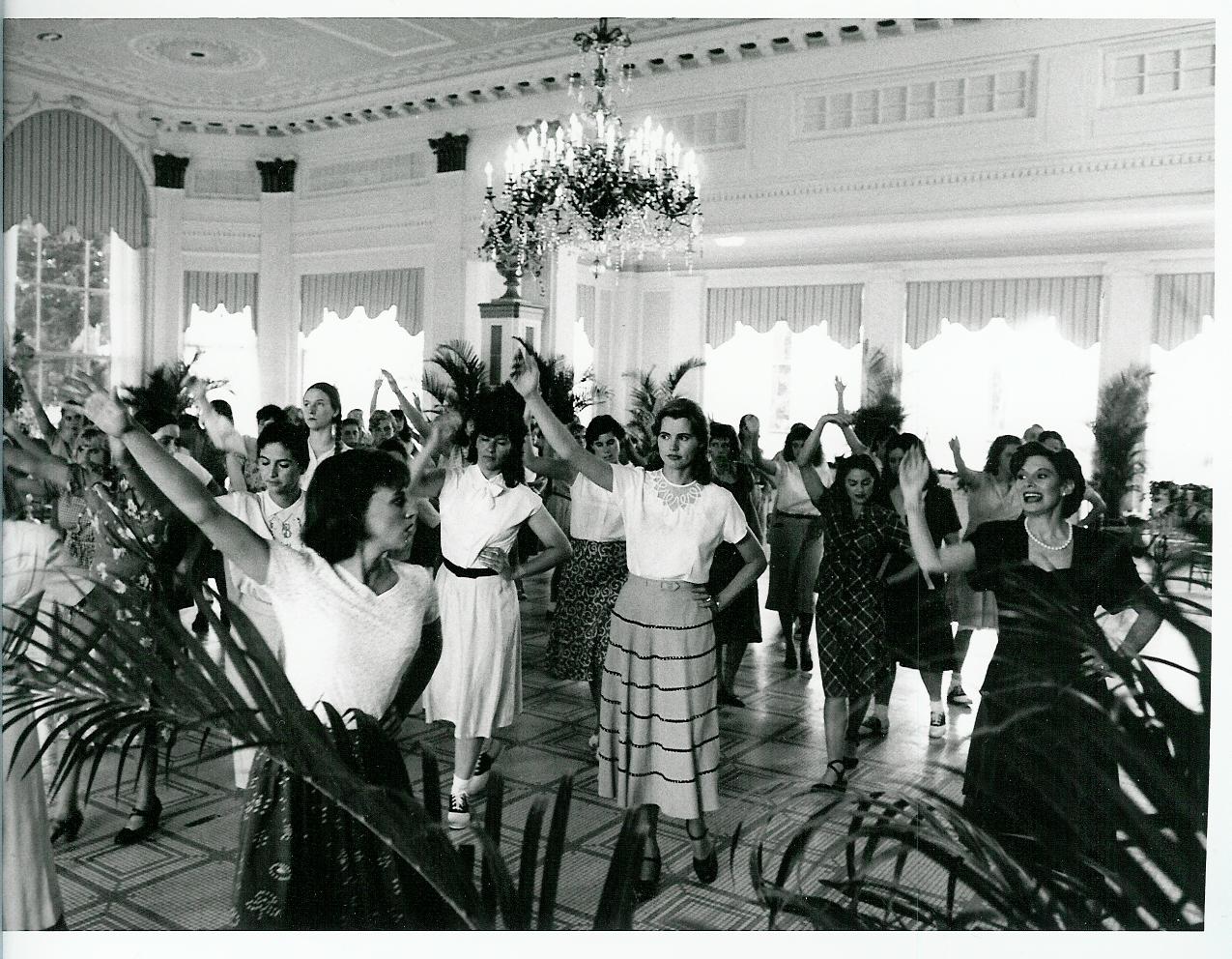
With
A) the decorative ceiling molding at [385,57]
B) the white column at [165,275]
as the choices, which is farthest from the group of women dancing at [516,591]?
the decorative ceiling molding at [385,57]

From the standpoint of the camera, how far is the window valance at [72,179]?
3215 mm

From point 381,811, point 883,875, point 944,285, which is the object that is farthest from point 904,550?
point 944,285

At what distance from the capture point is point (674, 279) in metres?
8.97

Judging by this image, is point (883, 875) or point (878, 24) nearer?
point (883, 875)

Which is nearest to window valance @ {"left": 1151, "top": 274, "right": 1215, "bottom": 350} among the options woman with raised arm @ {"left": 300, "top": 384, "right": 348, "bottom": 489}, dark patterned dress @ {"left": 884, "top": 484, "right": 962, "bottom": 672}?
dark patterned dress @ {"left": 884, "top": 484, "right": 962, "bottom": 672}

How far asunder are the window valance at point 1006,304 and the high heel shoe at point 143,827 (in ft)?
22.8

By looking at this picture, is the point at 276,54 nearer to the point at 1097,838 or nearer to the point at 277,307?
the point at 277,307

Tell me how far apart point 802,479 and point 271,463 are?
3143 millimetres

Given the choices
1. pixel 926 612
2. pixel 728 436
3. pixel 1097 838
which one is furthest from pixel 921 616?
pixel 1097 838

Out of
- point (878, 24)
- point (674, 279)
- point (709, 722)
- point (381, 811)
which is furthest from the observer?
point (674, 279)

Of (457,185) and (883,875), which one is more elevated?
(457,185)

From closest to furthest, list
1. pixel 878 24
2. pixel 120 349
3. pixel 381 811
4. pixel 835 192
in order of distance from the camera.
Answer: pixel 381 811 < pixel 120 349 < pixel 878 24 < pixel 835 192

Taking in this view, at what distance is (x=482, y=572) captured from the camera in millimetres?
4004

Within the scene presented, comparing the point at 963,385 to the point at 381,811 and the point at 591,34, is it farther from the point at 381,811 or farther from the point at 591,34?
the point at 381,811
